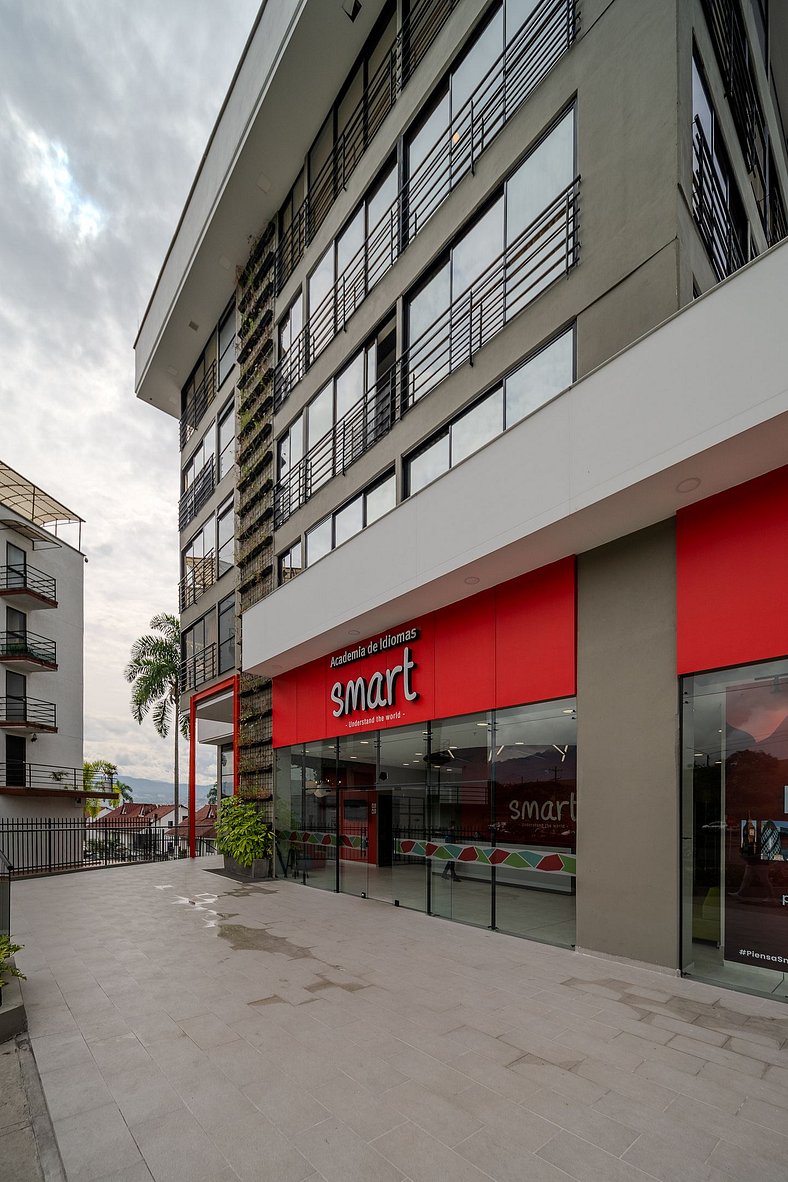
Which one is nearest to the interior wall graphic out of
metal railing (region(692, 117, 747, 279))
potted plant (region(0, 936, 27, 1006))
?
metal railing (region(692, 117, 747, 279))

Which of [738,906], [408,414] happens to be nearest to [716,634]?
[738,906]

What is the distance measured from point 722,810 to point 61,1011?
725cm

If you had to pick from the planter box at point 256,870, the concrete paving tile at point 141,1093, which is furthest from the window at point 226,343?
the concrete paving tile at point 141,1093

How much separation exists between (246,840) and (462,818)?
8517 mm

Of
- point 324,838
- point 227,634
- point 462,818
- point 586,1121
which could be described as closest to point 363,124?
point 227,634

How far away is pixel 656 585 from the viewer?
7.83m

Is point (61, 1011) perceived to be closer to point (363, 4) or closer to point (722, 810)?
point (722, 810)

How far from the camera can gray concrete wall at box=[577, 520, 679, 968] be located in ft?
24.2

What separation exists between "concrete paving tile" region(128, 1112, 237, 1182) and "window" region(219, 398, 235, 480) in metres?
20.4

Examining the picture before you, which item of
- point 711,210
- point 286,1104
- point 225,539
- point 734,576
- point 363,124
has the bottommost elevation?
point 286,1104

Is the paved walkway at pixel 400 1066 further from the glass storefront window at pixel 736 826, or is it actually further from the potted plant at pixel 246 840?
the potted plant at pixel 246 840

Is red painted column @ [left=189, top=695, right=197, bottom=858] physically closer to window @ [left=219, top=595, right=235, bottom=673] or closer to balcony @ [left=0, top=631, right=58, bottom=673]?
window @ [left=219, top=595, right=235, bottom=673]

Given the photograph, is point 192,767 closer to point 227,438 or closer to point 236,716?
point 236,716

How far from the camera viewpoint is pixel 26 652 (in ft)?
95.5
